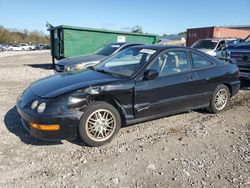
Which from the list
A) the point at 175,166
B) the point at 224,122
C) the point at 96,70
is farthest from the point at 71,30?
the point at 175,166

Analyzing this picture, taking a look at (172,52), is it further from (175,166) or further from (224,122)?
(175,166)

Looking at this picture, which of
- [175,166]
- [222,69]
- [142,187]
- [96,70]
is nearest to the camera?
[142,187]

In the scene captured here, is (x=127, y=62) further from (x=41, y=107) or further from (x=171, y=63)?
(x=41, y=107)

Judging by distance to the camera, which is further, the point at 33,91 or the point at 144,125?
the point at 144,125

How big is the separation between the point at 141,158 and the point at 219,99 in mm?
2734

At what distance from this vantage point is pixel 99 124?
388 centimetres

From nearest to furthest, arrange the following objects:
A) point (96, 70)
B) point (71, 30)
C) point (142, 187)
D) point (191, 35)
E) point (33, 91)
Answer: point (142, 187), point (33, 91), point (96, 70), point (71, 30), point (191, 35)

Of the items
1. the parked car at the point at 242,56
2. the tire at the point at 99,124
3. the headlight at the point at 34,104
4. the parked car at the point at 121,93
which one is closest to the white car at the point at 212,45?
the parked car at the point at 242,56

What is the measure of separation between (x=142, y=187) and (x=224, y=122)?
278cm

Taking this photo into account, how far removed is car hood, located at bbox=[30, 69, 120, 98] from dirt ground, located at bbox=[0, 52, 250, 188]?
0.81 metres

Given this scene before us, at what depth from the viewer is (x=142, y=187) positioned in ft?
9.63

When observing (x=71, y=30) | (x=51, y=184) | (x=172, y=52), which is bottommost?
(x=51, y=184)

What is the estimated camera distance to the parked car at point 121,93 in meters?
3.64

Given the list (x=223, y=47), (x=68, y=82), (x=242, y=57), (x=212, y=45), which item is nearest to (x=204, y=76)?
(x=68, y=82)
